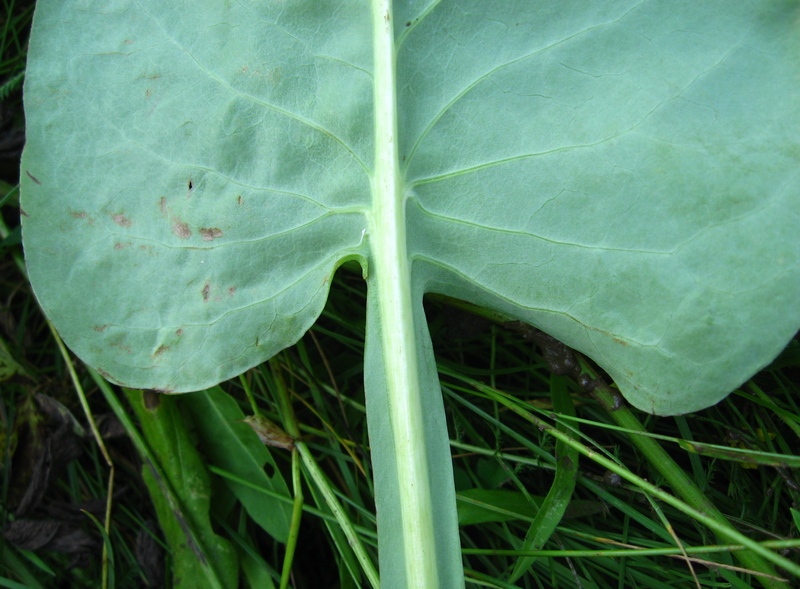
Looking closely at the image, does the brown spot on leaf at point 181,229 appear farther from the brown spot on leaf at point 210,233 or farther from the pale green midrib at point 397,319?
the pale green midrib at point 397,319

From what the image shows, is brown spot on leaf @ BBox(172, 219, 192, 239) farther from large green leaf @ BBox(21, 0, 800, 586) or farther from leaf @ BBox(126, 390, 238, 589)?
leaf @ BBox(126, 390, 238, 589)

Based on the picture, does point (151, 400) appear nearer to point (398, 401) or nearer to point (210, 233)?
point (210, 233)

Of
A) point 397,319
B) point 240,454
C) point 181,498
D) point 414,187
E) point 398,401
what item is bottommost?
point 181,498

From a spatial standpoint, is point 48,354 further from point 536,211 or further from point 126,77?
point 536,211

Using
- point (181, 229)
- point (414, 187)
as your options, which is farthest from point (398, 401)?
point (181, 229)

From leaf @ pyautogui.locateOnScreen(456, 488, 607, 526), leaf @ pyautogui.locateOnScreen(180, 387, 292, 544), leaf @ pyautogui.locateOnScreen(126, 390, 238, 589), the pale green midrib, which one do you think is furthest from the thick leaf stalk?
leaf @ pyautogui.locateOnScreen(126, 390, 238, 589)
